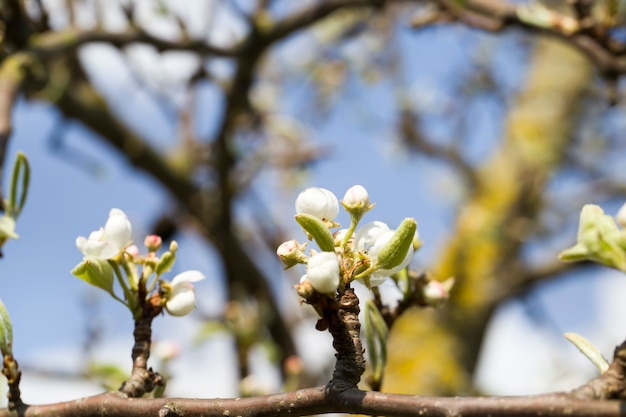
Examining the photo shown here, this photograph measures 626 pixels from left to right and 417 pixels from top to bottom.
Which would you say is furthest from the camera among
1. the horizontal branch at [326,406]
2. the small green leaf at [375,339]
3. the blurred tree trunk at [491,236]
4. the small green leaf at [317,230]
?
the blurred tree trunk at [491,236]

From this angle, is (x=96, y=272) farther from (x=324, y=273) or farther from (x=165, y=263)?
(x=324, y=273)

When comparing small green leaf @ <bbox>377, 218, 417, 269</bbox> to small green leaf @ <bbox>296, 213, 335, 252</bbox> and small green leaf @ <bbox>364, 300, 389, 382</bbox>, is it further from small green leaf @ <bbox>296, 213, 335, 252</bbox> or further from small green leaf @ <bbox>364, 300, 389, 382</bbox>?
small green leaf @ <bbox>364, 300, 389, 382</bbox>

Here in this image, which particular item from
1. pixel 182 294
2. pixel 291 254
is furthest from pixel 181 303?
pixel 291 254

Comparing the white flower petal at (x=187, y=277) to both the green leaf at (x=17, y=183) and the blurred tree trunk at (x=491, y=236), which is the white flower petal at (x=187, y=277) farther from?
the blurred tree trunk at (x=491, y=236)

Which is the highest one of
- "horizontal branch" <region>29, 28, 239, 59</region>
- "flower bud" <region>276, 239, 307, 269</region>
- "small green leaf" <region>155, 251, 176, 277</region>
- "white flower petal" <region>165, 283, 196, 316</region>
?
"horizontal branch" <region>29, 28, 239, 59</region>

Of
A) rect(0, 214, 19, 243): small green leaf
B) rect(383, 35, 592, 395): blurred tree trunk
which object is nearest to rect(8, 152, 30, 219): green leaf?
A: rect(0, 214, 19, 243): small green leaf

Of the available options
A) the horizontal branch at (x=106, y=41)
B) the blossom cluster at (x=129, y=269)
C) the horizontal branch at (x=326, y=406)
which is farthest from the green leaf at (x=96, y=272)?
the horizontal branch at (x=106, y=41)
